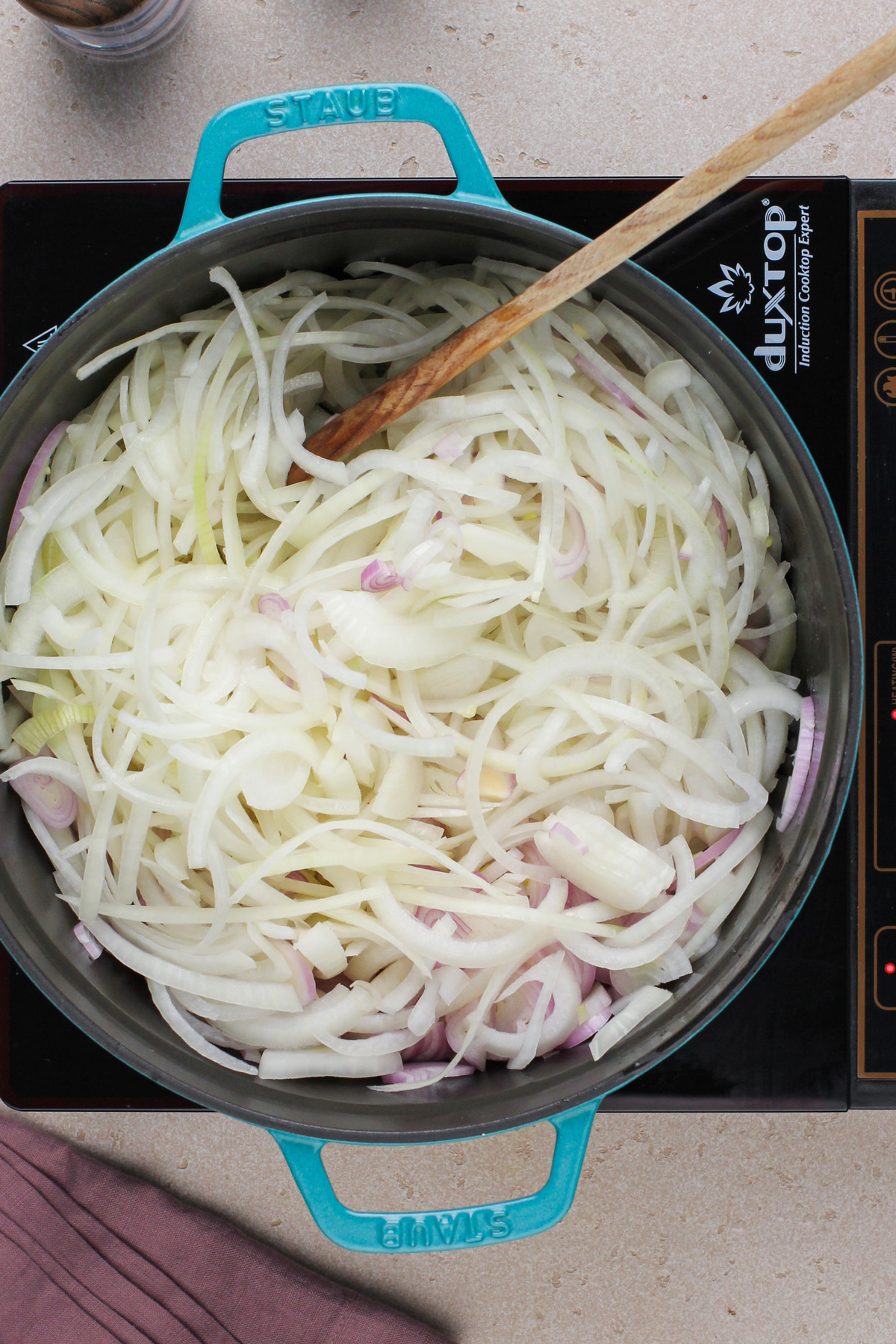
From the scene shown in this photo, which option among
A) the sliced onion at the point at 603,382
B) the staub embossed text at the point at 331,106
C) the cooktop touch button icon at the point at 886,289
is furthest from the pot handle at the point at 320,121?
the cooktop touch button icon at the point at 886,289

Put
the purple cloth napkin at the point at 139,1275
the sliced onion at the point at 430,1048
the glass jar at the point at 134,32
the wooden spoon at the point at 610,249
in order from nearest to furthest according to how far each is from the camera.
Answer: the wooden spoon at the point at 610,249 → the sliced onion at the point at 430,1048 → the glass jar at the point at 134,32 → the purple cloth napkin at the point at 139,1275

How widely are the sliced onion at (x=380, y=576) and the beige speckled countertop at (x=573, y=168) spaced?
0.47 m

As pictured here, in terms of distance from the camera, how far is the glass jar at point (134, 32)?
92 centimetres

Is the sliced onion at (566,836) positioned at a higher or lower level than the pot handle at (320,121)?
lower

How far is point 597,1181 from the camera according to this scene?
107cm

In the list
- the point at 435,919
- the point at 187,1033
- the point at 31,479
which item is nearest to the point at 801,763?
the point at 435,919

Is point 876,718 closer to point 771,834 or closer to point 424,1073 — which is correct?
point 771,834

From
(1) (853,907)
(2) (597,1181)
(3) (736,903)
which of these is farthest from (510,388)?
(2) (597,1181)

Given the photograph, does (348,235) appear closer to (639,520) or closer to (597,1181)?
(639,520)

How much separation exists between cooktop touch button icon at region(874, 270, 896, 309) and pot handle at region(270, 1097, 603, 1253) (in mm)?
739

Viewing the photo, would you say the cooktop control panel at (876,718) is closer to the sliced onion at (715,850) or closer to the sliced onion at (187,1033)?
the sliced onion at (715,850)

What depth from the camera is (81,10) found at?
87 centimetres

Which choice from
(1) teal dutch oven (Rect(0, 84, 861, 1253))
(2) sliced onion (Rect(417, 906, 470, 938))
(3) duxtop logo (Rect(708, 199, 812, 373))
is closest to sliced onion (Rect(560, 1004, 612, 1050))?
(1) teal dutch oven (Rect(0, 84, 861, 1253))

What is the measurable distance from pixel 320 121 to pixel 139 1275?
1.21 meters
